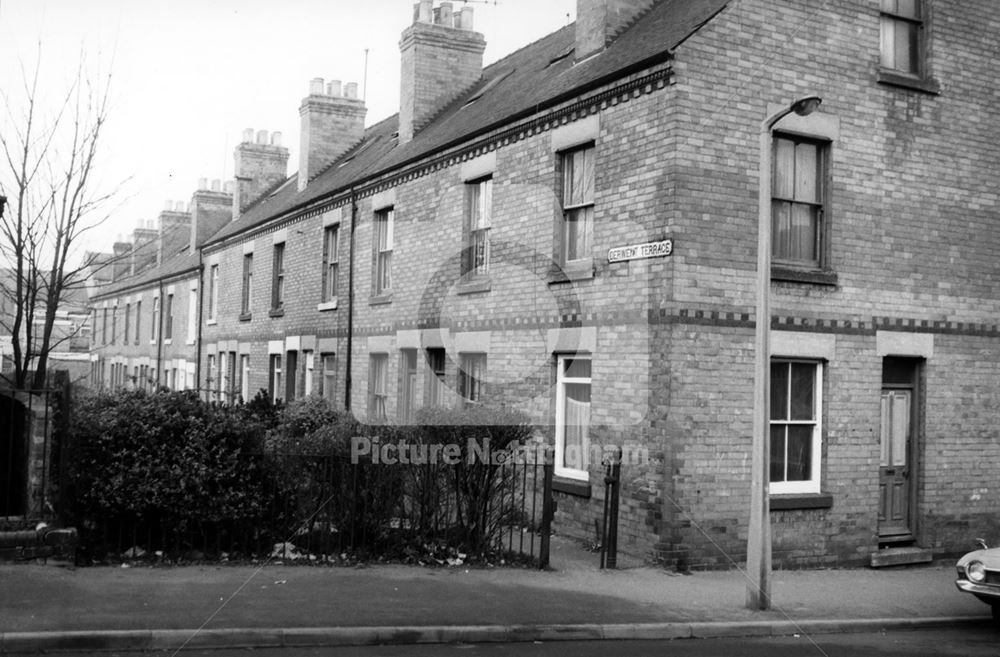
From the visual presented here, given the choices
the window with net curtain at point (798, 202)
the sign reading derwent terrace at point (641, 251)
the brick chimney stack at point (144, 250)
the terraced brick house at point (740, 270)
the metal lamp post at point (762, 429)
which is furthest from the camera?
the brick chimney stack at point (144, 250)

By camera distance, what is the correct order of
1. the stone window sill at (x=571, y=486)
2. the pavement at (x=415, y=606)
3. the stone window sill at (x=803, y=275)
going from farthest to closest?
the stone window sill at (x=571, y=486) < the stone window sill at (x=803, y=275) < the pavement at (x=415, y=606)

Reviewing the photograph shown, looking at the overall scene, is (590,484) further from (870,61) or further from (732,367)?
(870,61)

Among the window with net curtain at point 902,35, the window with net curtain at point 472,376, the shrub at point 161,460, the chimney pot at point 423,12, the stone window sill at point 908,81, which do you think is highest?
the chimney pot at point 423,12

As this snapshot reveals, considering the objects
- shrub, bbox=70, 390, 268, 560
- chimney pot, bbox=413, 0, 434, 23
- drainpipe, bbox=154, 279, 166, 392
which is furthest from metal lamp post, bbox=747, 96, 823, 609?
drainpipe, bbox=154, 279, 166, 392

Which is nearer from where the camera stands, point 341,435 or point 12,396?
point 12,396

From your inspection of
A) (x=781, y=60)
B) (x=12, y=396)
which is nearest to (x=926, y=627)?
(x=781, y=60)

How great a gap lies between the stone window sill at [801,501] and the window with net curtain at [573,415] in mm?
2641

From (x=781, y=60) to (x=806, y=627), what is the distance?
723cm

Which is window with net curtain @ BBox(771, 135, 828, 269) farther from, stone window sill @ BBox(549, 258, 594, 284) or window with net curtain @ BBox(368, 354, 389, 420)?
window with net curtain @ BBox(368, 354, 389, 420)

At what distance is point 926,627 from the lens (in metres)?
10.0

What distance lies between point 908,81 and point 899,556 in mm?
6592

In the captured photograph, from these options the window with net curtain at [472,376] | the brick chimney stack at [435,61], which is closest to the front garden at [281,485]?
the window with net curtain at [472,376]

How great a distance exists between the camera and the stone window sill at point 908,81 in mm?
13570

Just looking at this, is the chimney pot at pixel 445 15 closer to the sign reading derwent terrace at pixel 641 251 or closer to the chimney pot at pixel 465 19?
the chimney pot at pixel 465 19
